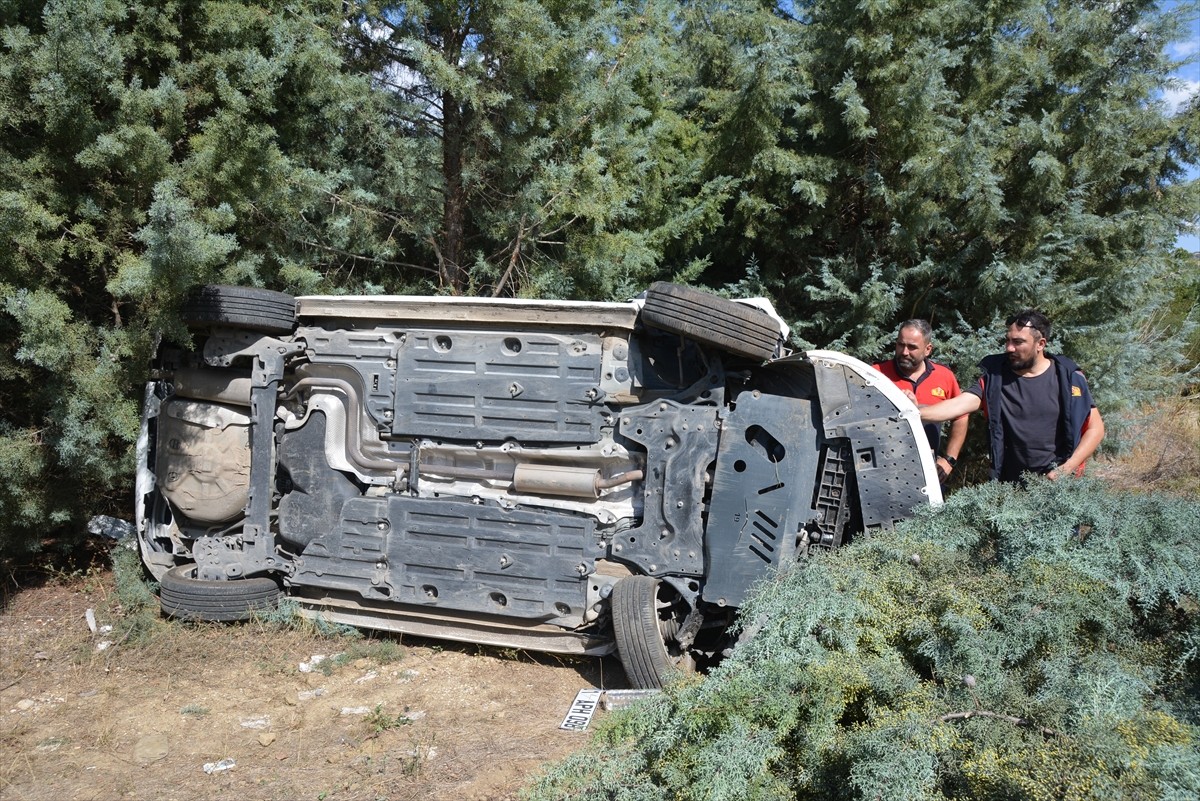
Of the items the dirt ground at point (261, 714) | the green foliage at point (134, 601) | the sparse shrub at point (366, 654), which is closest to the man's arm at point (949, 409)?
the dirt ground at point (261, 714)

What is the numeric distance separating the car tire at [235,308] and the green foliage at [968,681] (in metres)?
3.38

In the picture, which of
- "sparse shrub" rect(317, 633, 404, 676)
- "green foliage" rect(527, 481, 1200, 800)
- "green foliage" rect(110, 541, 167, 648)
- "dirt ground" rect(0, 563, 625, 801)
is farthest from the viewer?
"green foliage" rect(110, 541, 167, 648)

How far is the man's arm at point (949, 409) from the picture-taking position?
4.81 m

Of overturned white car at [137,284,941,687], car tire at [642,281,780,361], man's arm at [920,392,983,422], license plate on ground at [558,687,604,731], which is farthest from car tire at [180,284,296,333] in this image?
man's arm at [920,392,983,422]

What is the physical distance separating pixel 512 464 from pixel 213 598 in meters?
2.07

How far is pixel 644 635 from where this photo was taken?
14.7ft

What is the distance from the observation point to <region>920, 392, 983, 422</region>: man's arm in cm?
481

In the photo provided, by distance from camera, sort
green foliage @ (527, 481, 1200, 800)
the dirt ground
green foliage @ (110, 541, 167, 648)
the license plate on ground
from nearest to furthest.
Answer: green foliage @ (527, 481, 1200, 800), the dirt ground, the license plate on ground, green foliage @ (110, 541, 167, 648)

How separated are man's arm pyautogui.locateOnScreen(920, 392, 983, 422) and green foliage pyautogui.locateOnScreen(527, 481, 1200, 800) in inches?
37.3

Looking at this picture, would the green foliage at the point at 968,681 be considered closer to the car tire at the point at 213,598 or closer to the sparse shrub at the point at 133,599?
the car tire at the point at 213,598

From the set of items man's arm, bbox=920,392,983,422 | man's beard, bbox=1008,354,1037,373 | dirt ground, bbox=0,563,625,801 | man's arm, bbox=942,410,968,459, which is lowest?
dirt ground, bbox=0,563,625,801

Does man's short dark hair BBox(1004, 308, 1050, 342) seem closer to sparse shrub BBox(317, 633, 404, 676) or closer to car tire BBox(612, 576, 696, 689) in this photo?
car tire BBox(612, 576, 696, 689)

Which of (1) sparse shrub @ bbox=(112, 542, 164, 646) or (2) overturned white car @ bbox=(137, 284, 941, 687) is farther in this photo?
(1) sparse shrub @ bbox=(112, 542, 164, 646)

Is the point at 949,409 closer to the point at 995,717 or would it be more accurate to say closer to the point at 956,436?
the point at 956,436
